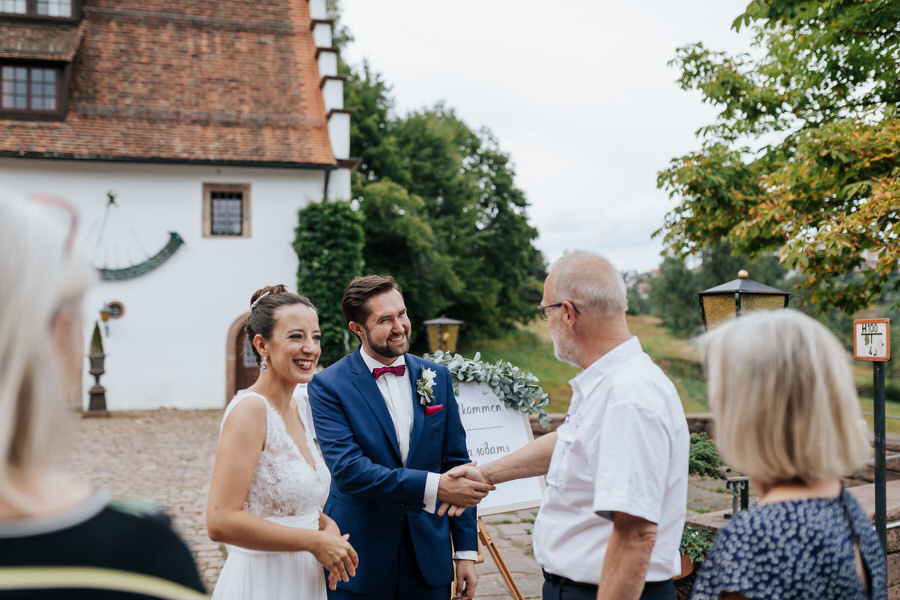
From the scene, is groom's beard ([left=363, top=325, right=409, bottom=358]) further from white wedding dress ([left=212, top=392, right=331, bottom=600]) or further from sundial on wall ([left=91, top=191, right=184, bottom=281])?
sundial on wall ([left=91, top=191, right=184, bottom=281])

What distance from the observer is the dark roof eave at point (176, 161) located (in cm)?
1745

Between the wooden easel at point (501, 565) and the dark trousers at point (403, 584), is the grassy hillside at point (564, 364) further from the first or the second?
the dark trousers at point (403, 584)

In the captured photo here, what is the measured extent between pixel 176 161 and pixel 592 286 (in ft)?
58.4

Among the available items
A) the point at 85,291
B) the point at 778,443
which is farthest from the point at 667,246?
the point at 85,291

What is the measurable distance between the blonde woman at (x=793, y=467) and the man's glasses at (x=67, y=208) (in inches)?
53.3

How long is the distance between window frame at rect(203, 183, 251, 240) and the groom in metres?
16.4

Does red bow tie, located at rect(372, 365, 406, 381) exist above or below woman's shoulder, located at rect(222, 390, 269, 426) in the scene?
above

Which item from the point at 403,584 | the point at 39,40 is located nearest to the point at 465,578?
the point at 403,584

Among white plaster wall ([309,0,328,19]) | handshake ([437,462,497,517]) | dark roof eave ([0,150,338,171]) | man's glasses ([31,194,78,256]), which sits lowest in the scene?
handshake ([437,462,497,517])

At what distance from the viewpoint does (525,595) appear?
5.54 m

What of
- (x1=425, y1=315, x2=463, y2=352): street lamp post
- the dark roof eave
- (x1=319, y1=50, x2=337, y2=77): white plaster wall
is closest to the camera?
(x1=425, y1=315, x2=463, y2=352): street lamp post

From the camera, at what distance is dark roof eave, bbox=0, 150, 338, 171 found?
1745 cm

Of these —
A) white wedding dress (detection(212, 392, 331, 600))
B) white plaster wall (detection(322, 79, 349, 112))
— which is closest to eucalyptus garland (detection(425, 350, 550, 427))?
white wedding dress (detection(212, 392, 331, 600))

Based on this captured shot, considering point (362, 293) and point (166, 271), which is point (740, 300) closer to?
point (362, 293)
